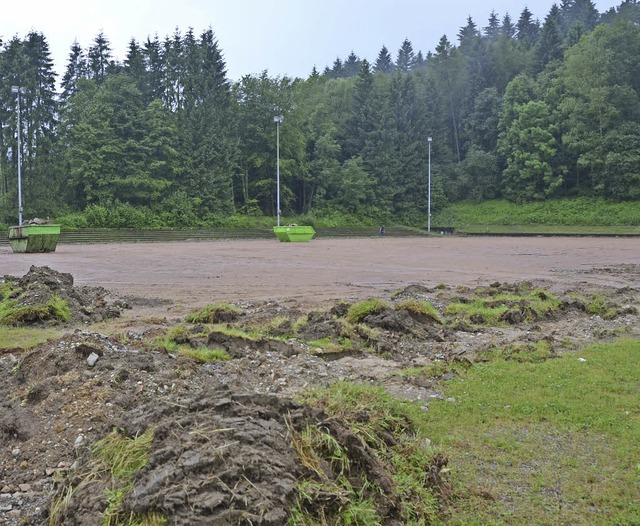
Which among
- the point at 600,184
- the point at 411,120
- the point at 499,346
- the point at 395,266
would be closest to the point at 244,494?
the point at 499,346

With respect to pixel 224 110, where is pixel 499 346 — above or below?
below

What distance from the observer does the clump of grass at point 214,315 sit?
8312 millimetres

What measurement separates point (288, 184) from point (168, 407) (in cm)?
6424

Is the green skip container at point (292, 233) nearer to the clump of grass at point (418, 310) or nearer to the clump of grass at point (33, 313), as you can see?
A: the clump of grass at point (33, 313)

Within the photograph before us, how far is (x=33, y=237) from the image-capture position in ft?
87.2

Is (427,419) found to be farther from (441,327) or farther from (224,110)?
(224,110)

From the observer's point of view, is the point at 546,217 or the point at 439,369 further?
the point at 546,217

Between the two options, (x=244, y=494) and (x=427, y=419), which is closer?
(x=244, y=494)

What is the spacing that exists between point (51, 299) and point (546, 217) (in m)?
57.3

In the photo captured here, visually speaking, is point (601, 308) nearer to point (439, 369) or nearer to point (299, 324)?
point (439, 369)

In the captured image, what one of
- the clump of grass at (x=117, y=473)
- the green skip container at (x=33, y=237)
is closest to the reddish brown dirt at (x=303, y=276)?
the clump of grass at (x=117, y=473)

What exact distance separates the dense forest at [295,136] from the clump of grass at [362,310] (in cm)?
4364

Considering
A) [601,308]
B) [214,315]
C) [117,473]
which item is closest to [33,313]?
[214,315]

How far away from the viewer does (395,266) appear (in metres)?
18.9
